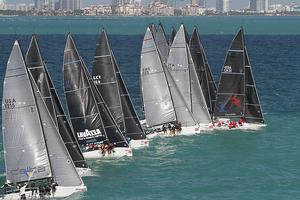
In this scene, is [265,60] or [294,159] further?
[265,60]

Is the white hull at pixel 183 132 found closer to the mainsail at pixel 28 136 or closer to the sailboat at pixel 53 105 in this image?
the sailboat at pixel 53 105

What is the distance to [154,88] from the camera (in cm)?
6662

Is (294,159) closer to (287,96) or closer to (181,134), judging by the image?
(181,134)

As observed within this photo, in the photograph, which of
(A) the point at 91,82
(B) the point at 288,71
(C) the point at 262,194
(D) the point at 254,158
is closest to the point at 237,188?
(C) the point at 262,194

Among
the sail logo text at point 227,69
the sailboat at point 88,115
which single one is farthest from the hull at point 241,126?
the sailboat at point 88,115

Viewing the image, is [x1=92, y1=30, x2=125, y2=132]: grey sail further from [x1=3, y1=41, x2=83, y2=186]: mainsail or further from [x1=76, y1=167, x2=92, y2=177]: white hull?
[x1=3, y1=41, x2=83, y2=186]: mainsail

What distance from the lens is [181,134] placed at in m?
67.8

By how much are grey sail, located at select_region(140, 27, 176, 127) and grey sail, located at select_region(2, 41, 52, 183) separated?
20.5 metres

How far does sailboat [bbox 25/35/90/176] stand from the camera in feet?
171

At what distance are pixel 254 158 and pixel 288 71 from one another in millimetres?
65203

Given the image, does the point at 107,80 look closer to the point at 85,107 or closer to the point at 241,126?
the point at 85,107

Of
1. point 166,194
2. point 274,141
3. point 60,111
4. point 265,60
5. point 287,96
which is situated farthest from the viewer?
point 265,60

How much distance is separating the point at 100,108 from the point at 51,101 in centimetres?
659

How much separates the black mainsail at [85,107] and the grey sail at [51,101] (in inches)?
138
